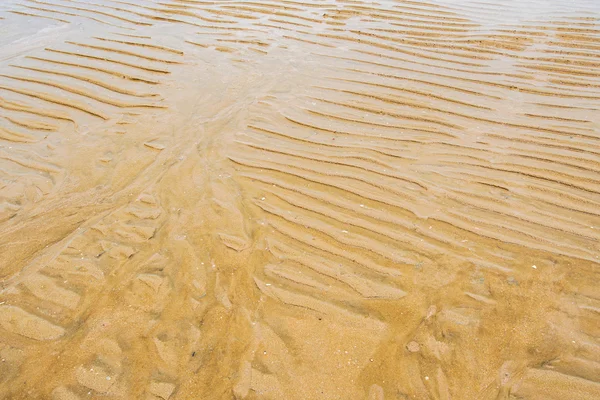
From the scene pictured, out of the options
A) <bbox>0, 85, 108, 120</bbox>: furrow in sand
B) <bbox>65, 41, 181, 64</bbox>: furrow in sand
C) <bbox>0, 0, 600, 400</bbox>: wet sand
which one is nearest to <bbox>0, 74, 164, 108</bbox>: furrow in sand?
<bbox>0, 0, 600, 400</bbox>: wet sand

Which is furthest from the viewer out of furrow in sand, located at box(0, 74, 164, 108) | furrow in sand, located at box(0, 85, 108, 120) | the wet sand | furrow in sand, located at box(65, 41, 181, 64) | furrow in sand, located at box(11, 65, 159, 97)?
furrow in sand, located at box(65, 41, 181, 64)

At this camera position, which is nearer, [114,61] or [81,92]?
[81,92]

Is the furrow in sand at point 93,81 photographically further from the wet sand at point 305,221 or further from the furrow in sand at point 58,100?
the furrow in sand at point 58,100

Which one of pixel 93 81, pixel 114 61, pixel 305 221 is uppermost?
pixel 114 61

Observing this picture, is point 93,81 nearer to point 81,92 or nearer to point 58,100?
point 81,92

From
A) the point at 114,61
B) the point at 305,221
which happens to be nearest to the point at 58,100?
the point at 114,61

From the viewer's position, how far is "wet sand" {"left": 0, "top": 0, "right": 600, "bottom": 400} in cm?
283

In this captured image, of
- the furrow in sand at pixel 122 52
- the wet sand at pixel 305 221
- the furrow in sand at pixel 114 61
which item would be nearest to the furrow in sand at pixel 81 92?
the wet sand at pixel 305 221

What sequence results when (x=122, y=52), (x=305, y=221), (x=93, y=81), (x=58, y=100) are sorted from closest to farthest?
(x=305, y=221)
(x=58, y=100)
(x=93, y=81)
(x=122, y=52)

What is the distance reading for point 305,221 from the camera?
12.7 ft

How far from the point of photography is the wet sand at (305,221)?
283 cm

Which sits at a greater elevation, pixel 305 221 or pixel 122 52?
pixel 122 52

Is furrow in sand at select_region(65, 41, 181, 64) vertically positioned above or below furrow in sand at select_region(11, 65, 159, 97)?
above

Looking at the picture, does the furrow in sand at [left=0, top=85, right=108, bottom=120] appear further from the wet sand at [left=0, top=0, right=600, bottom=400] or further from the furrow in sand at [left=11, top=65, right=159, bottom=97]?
the furrow in sand at [left=11, top=65, right=159, bottom=97]
